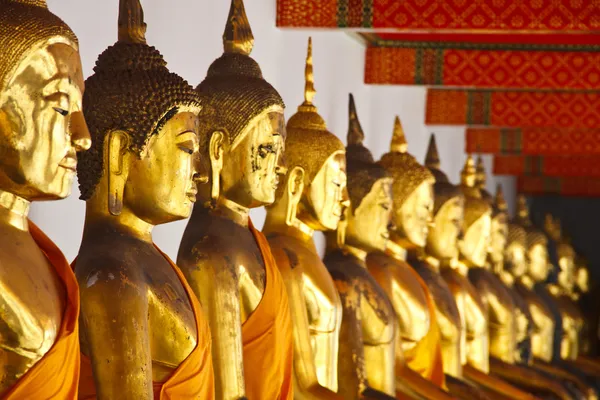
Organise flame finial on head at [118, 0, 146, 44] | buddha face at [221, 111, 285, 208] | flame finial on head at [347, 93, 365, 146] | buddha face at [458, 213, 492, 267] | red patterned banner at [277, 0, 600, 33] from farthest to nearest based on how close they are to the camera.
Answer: buddha face at [458, 213, 492, 267] → flame finial on head at [347, 93, 365, 146] → red patterned banner at [277, 0, 600, 33] → buddha face at [221, 111, 285, 208] → flame finial on head at [118, 0, 146, 44]

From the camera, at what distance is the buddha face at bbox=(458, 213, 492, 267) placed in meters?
7.89

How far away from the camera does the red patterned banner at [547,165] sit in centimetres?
1375

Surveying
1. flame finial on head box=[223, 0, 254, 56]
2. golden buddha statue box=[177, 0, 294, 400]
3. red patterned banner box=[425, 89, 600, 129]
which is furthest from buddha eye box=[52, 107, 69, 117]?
red patterned banner box=[425, 89, 600, 129]

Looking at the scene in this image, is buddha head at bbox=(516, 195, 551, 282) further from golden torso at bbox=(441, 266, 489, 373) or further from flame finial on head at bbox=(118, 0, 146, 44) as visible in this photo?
flame finial on head at bbox=(118, 0, 146, 44)

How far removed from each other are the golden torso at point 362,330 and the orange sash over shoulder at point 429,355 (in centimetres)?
70

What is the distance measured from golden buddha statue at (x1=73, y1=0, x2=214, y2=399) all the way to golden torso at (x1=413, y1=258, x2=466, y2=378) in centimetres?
320

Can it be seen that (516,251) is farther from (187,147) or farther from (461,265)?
(187,147)

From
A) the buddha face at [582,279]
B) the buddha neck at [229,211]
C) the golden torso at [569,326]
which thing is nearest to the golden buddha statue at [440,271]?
the buddha neck at [229,211]

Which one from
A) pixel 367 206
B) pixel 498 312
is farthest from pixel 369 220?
pixel 498 312

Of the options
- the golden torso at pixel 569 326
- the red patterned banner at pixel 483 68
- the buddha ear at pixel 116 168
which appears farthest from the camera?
the golden torso at pixel 569 326

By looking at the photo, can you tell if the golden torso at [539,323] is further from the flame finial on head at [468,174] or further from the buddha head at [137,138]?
the buddha head at [137,138]

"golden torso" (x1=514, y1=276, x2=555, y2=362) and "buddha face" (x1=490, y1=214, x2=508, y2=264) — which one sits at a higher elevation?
"buddha face" (x1=490, y1=214, x2=508, y2=264)

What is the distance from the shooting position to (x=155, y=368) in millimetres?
3447

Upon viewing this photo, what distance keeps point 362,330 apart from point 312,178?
2.51 ft
